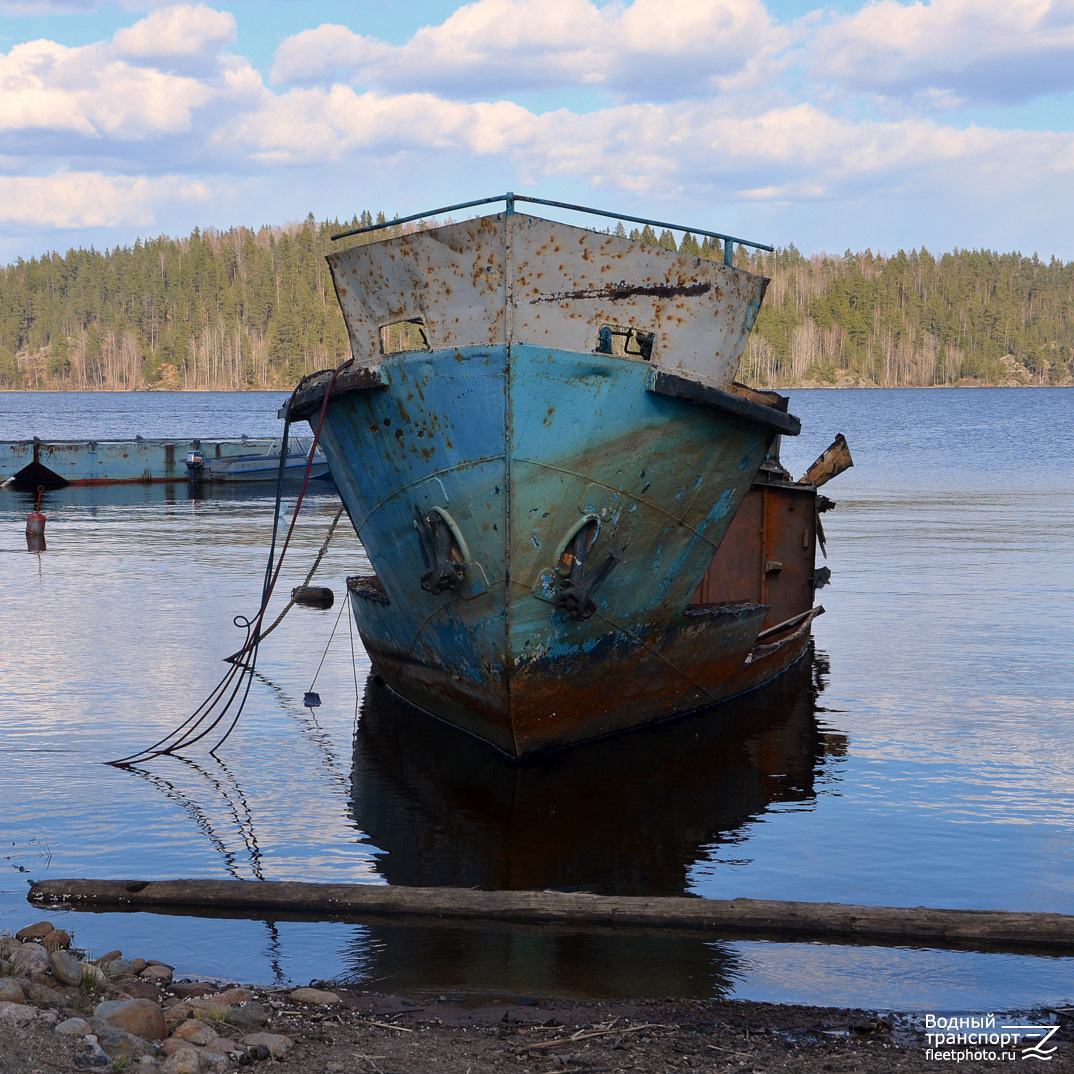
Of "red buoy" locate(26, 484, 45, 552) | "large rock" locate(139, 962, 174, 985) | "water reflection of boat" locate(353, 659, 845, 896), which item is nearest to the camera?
"large rock" locate(139, 962, 174, 985)

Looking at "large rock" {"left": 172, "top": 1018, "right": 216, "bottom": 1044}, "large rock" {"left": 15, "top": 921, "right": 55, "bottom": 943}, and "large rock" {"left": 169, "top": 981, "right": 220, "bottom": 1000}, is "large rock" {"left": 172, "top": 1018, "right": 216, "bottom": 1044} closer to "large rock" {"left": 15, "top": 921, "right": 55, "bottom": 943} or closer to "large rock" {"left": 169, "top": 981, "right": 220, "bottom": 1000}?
"large rock" {"left": 169, "top": 981, "right": 220, "bottom": 1000}

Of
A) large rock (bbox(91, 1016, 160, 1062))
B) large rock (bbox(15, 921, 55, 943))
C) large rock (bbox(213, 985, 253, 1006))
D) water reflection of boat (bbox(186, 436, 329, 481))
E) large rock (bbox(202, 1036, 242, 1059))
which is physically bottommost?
large rock (bbox(213, 985, 253, 1006))

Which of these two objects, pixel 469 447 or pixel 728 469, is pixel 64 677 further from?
pixel 728 469

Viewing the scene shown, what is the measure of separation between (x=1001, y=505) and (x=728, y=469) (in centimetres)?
2487

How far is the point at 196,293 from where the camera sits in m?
189

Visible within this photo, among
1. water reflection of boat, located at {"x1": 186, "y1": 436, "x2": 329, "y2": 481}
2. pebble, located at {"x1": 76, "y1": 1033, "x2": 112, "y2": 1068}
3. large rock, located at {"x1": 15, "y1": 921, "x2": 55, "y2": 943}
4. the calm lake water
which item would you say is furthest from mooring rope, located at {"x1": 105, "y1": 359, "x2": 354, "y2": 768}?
water reflection of boat, located at {"x1": 186, "y1": 436, "x2": 329, "y2": 481}

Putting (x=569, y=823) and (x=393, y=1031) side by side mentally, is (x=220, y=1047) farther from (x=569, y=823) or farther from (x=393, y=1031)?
(x=569, y=823)

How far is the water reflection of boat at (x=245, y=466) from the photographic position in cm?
3903

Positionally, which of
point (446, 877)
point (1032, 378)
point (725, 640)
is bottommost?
point (446, 877)

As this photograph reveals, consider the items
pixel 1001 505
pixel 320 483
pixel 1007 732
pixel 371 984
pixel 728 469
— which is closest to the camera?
pixel 371 984

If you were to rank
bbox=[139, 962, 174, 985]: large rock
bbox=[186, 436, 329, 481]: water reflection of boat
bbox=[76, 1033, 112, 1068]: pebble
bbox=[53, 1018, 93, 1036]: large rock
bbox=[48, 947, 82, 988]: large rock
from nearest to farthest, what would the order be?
bbox=[76, 1033, 112, 1068]: pebble, bbox=[53, 1018, 93, 1036]: large rock, bbox=[48, 947, 82, 988]: large rock, bbox=[139, 962, 174, 985]: large rock, bbox=[186, 436, 329, 481]: water reflection of boat

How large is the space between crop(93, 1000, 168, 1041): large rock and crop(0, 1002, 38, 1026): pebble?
223mm

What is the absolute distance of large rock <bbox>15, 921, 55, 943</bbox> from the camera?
5500 mm

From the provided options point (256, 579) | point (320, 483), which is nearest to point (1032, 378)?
point (320, 483)
